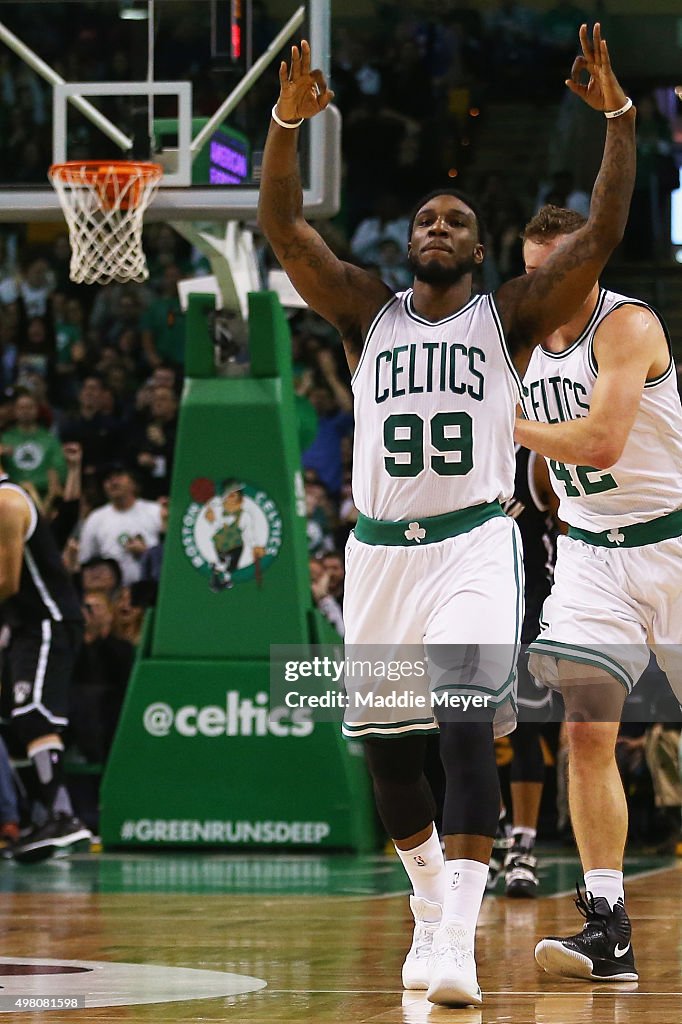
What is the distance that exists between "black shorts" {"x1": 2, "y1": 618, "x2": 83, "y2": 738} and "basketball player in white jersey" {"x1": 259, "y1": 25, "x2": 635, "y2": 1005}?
Result: 4.62 m

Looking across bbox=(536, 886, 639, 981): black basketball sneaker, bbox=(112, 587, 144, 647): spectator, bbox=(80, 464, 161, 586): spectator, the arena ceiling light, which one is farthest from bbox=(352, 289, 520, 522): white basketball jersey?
bbox=(80, 464, 161, 586): spectator

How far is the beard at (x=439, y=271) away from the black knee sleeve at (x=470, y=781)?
1302 mm

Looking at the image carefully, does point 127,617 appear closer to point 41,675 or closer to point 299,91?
point 41,675

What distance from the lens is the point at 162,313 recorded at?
15.4 metres

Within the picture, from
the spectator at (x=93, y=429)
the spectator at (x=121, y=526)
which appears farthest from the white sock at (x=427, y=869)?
the spectator at (x=93, y=429)

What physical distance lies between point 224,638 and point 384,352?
5.12 m

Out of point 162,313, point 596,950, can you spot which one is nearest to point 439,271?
point 596,950

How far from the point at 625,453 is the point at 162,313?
10.1 m

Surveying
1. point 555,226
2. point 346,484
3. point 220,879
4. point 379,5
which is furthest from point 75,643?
point 379,5

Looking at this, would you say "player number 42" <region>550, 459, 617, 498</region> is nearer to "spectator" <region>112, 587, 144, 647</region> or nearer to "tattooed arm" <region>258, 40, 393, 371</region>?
"tattooed arm" <region>258, 40, 393, 371</region>

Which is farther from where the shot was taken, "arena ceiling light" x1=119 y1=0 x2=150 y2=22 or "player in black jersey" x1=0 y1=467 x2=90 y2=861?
"arena ceiling light" x1=119 y1=0 x2=150 y2=22

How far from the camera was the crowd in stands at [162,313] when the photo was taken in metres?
11.6

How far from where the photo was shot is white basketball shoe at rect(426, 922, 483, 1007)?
4.48 m

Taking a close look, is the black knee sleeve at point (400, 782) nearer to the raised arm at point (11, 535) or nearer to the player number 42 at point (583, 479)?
the player number 42 at point (583, 479)
